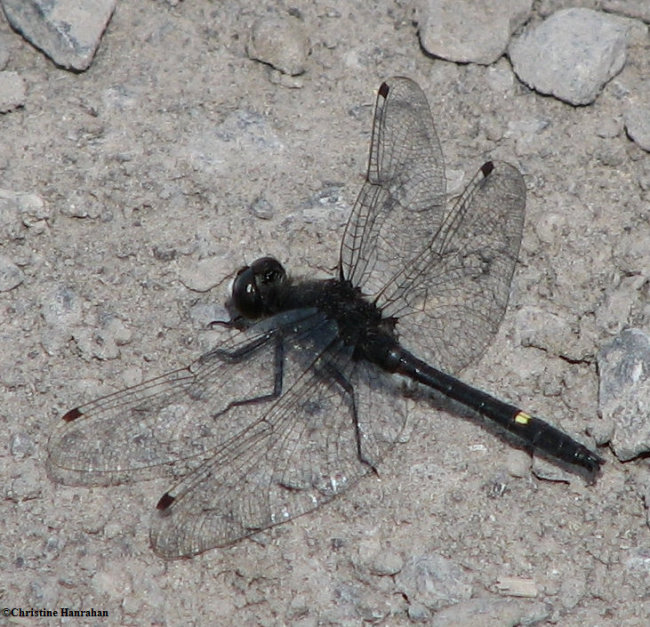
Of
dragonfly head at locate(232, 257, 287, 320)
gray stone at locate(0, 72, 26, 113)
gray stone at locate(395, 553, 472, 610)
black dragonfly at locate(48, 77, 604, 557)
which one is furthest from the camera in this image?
gray stone at locate(0, 72, 26, 113)

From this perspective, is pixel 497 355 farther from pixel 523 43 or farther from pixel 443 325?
pixel 523 43

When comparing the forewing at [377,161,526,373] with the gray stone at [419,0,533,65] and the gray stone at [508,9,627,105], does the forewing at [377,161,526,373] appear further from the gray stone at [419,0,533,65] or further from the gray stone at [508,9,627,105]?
the gray stone at [419,0,533,65]

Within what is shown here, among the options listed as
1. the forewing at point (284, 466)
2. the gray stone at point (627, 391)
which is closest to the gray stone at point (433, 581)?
the forewing at point (284, 466)

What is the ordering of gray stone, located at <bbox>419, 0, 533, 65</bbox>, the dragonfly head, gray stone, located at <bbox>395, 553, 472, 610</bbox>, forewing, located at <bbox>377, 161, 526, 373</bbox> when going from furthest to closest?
gray stone, located at <bbox>419, 0, 533, 65</bbox>, forewing, located at <bbox>377, 161, 526, 373</bbox>, the dragonfly head, gray stone, located at <bbox>395, 553, 472, 610</bbox>

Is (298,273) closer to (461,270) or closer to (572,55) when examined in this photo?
(461,270)

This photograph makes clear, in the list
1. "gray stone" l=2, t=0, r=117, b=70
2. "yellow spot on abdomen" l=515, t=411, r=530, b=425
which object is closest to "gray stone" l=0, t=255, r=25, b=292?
"gray stone" l=2, t=0, r=117, b=70

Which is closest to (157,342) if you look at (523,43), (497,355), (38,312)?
(38,312)

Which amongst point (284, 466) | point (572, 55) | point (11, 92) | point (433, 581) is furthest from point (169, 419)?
point (572, 55)
